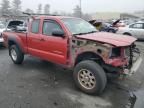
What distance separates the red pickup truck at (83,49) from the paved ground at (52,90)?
0.39 meters

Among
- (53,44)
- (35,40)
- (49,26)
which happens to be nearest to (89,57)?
(53,44)

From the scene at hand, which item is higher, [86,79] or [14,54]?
[14,54]

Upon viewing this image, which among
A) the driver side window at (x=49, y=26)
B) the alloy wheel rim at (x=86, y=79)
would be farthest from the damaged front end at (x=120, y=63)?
the driver side window at (x=49, y=26)

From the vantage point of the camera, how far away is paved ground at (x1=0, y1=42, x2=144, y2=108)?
4.64 m

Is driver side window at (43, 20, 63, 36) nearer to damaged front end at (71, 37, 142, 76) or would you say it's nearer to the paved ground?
damaged front end at (71, 37, 142, 76)

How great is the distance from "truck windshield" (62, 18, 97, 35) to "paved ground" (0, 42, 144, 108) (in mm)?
1449

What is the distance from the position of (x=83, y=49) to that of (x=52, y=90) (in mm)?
1305

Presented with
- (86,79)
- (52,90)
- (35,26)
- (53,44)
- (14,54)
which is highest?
(35,26)

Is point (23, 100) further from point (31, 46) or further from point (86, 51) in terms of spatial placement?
point (31, 46)

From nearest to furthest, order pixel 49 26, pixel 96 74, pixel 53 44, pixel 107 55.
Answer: pixel 107 55, pixel 96 74, pixel 53 44, pixel 49 26

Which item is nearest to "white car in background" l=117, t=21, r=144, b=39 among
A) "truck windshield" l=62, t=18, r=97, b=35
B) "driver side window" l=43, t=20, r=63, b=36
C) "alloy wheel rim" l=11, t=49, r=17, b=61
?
"truck windshield" l=62, t=18, r=97, b=35

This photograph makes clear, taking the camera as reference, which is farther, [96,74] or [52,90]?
[52,90]

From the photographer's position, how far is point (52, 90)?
17.6 ft

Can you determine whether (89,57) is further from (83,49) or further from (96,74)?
(96,74)
